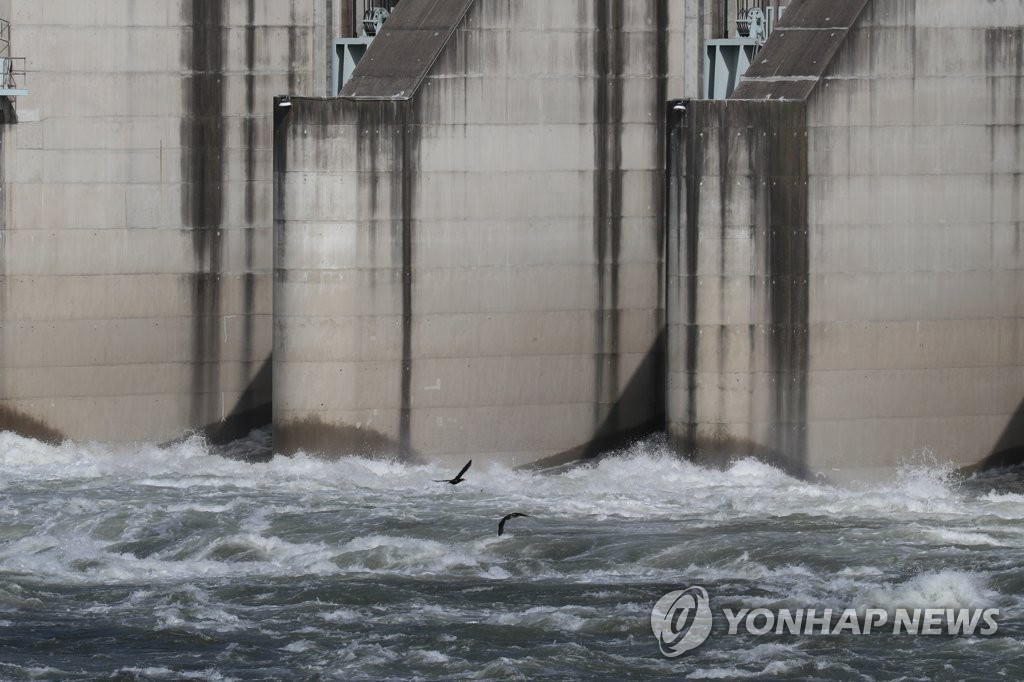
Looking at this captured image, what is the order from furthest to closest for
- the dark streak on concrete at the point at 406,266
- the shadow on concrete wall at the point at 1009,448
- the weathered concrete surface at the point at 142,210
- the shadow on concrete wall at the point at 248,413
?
A: 1. the shadow on concrete wall at the point at 248,413
2. the weathered concrete surface at the point at 142,210
3. the shadow on concrete wall at the point at 1009,448
4. the dark streak on concrete at the point at 406,266

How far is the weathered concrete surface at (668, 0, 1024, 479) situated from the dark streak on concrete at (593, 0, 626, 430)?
2.02 meters

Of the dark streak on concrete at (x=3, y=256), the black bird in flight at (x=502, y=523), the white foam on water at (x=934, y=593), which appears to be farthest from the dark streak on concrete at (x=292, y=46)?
the white foam on water at (x=934, y=593)

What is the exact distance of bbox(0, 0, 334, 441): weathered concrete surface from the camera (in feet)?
101

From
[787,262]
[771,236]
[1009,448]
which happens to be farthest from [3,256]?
[1009,448]

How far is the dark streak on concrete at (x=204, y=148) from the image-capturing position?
102 ft

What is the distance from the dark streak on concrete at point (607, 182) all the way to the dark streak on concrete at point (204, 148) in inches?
242

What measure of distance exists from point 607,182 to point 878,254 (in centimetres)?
421

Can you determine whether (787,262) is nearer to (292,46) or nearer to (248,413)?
(292,46)

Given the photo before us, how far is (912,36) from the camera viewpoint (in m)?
27.9

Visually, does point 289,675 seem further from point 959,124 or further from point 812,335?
point 959,124

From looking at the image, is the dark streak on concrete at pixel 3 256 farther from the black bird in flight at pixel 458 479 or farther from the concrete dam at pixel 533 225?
the black bird in flight at pixel 458 479

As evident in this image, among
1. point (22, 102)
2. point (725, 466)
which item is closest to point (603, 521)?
point (725, 466)

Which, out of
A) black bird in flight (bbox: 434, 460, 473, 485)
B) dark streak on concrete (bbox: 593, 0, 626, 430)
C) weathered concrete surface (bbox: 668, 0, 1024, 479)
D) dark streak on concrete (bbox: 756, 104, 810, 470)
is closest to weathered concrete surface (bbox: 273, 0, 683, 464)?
dark streak on concrete (bbox: 593, 0, 626, 430)

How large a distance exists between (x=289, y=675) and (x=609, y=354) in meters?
10.9
